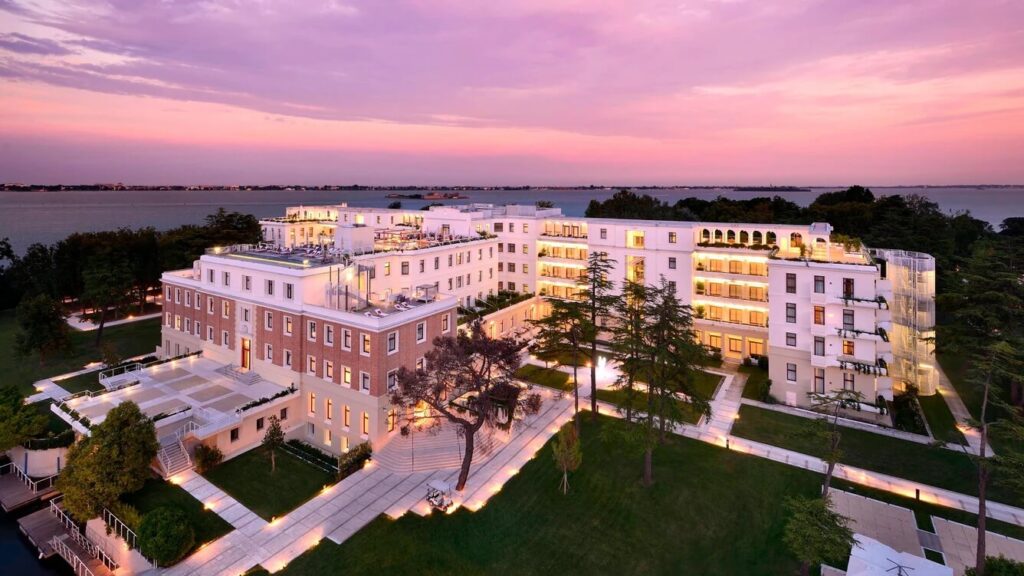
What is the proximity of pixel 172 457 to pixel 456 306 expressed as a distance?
797 inches

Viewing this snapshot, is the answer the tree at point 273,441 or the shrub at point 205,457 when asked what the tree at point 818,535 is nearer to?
the tree at point 273,441

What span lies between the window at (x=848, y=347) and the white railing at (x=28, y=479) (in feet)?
184

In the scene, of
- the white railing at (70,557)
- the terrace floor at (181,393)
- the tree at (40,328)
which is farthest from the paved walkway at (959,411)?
the tree at (40,328)

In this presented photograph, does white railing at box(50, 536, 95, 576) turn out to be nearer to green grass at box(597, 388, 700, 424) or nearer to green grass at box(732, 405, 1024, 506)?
green grass at box(597, 388, 700, 424)

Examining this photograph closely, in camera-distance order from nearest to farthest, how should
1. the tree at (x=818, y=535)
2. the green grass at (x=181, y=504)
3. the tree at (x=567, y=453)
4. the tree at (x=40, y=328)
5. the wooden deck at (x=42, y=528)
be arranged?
1. the tree at (x=818, y=535)
2. the green grass at (x=181, y=504)
3. the wooden deck at (x=42, y=528)
4. the tree at (x=567, y=453)
5. the tree at (x=40, y=328)

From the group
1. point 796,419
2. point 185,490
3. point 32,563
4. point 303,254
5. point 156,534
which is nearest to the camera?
point 156,534

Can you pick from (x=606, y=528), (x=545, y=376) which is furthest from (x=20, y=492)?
(x=545, y=376)

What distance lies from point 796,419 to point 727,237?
20.2 m

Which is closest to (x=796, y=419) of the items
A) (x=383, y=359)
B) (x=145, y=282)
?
(x=383, y=359)

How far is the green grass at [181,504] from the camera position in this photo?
24.9m

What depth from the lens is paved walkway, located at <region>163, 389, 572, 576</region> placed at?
902 inches

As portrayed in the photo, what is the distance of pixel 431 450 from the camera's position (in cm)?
3100

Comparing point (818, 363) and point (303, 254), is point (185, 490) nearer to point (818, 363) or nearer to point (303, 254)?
point (303, 254)

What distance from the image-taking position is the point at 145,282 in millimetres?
63094
